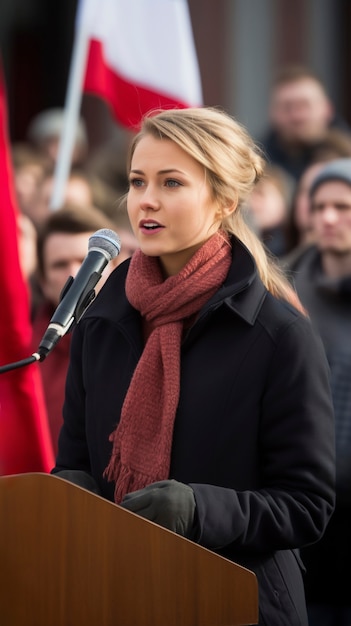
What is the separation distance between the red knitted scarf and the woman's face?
2.8 inches

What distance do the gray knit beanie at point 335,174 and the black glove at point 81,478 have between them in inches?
104

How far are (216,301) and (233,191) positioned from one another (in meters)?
0.29

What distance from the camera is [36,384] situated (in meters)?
3.91

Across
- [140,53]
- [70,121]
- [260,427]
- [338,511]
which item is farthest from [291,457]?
[140,53]

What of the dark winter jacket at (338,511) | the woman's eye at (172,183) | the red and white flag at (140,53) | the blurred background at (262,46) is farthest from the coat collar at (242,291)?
the blurred background at (262,46)

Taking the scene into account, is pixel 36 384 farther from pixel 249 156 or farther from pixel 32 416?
pixel 249 156

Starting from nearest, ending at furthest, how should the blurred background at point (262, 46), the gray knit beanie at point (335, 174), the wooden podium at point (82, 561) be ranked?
1. the wooden podium at point (82, 561)
2. the gray knit beanie at point (335, 174)
3. the blurred background at point (262, 46)

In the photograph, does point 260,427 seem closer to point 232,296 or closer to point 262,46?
point 232,296

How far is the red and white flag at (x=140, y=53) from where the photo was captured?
6.42 meters

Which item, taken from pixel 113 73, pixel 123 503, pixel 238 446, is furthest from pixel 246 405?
pixel 113 73

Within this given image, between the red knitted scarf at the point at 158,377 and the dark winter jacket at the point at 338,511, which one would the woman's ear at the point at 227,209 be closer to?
the red knitted scarf at the point at 158,377

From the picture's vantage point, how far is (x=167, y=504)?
8.39ft

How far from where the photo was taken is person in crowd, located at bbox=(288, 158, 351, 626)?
14.8 ft

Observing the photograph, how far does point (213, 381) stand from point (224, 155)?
0.52 m
